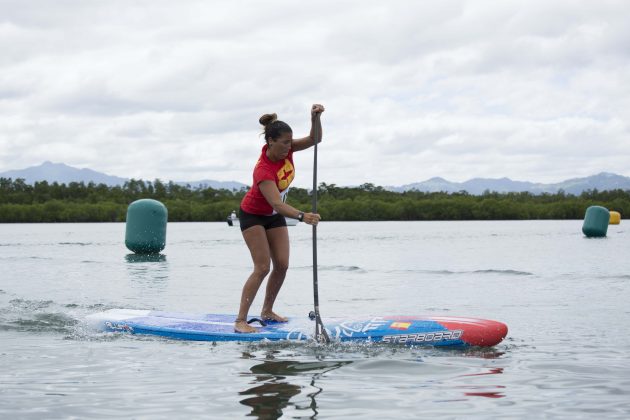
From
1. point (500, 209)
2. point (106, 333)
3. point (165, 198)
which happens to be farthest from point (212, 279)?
→ point (165, 198)

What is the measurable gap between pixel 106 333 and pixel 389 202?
11447 centimetres

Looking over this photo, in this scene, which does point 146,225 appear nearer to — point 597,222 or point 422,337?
point 422,337

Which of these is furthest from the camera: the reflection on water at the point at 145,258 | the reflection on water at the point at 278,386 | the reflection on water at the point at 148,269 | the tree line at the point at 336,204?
the tree line at the point at 336,204

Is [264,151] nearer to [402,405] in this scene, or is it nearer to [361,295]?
[402,405]

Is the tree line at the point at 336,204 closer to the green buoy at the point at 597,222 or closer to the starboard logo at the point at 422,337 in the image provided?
the green buoy at the point at 597,222

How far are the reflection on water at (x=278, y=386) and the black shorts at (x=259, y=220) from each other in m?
1.49

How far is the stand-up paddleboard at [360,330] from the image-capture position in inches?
353

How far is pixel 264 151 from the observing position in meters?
9.21

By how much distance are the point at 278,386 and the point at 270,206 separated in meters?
2.63

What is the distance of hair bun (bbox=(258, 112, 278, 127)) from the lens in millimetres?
9258

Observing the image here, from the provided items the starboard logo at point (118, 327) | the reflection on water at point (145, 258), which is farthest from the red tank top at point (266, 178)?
the reflection on water at point (145, 258)

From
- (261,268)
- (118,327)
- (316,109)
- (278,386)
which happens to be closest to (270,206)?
(261,268)

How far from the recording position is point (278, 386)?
7.30m

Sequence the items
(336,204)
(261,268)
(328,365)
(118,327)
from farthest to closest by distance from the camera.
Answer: (336,204) < (118,327) < (261,268) < (328,365)
